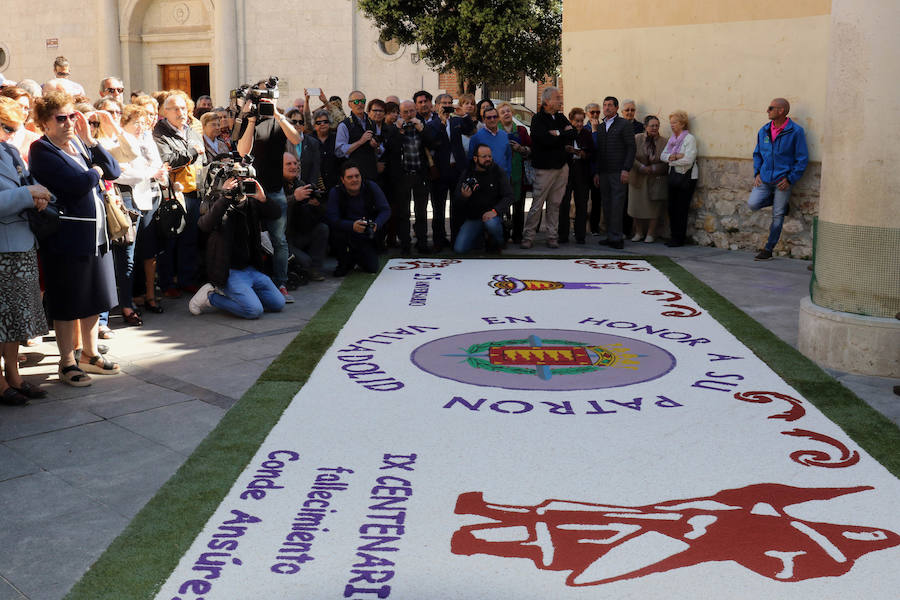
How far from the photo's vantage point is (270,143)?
28.1ft

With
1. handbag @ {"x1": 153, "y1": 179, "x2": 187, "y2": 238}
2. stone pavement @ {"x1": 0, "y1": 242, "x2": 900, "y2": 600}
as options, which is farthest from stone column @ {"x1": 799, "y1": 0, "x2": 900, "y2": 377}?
handbag @ {"x1": 153, "y1": 179, "x2": 187, "y2": 238}

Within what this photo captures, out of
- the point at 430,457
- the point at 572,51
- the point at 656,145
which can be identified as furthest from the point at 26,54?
the point at 430,457

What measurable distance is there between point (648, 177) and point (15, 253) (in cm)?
857

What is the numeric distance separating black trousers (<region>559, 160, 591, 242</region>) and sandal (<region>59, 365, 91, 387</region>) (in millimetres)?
7427

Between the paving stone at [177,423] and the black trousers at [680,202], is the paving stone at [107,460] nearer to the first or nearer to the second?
the paving stone at [177,423]

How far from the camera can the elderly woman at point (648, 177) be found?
11.9 metres

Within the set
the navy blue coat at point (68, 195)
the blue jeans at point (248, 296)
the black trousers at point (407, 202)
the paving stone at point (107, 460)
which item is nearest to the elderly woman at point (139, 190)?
the blue jeans at point (248, 296)

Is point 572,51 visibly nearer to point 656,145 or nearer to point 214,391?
point 656,145

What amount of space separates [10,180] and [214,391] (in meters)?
1.64

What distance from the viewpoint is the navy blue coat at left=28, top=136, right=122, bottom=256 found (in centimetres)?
555

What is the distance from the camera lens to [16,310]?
520cm

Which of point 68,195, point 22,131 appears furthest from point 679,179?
point 68,195

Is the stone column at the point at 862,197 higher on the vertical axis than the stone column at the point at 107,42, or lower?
lower

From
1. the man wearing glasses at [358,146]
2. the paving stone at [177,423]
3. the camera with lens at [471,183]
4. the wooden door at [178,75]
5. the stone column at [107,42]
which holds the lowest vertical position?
the paving stone at [177,423]
